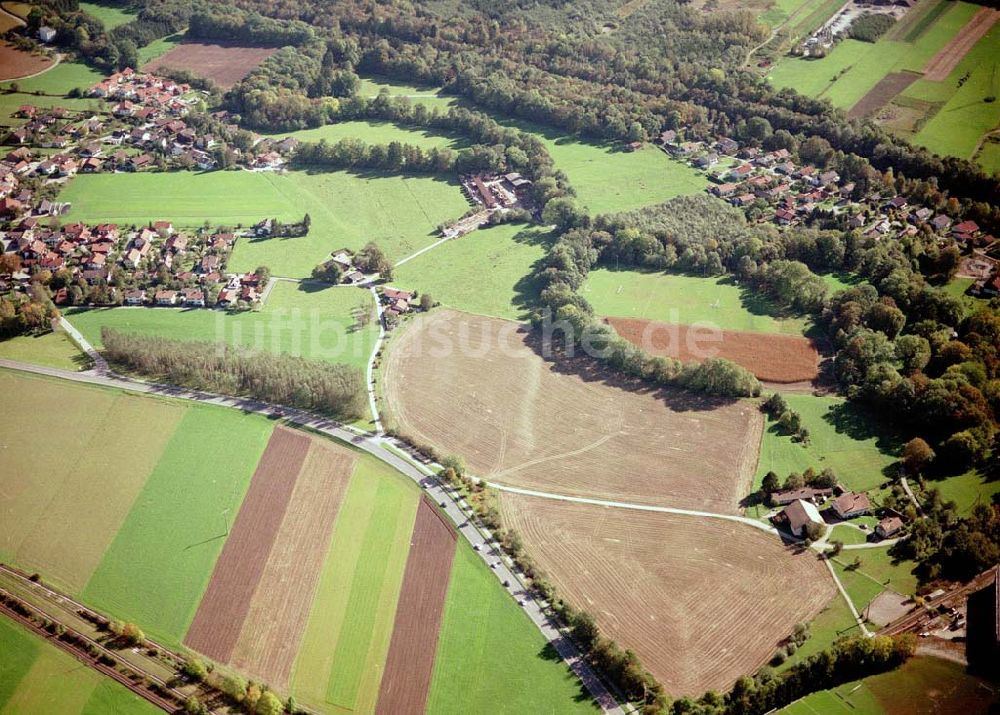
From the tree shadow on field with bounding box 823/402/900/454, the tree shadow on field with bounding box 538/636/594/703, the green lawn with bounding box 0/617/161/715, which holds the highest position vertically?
the tree shadow on field with bounding box 823/402/900/454

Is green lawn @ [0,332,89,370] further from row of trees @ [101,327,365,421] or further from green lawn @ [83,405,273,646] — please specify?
green lawn @ [83,405,273,646]

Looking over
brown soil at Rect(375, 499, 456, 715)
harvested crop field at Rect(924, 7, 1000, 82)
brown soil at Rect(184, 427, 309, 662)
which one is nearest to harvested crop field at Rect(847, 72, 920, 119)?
harvested crop field at Rect(924, 7, 1000, 82)

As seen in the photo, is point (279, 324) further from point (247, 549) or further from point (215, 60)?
point (215, 60)

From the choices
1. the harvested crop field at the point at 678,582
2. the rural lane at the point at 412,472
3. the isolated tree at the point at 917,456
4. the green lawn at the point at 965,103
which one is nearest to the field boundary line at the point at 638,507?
the harvested crop field at the point at 678,582

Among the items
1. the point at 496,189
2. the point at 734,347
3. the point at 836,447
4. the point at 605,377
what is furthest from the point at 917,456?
the point at 496,189

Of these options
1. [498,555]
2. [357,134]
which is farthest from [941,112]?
[498,555]

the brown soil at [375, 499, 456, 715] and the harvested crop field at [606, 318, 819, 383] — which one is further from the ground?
the harvested crop field at [606, 318, 819, 383]
